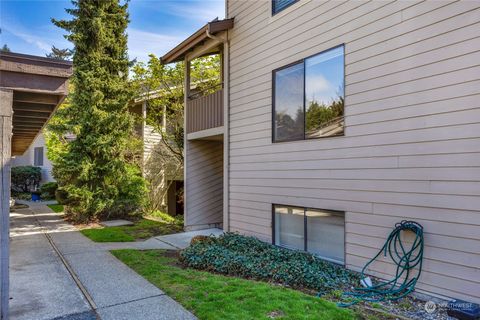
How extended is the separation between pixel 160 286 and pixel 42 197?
1741 cm

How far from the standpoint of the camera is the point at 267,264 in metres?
5.39

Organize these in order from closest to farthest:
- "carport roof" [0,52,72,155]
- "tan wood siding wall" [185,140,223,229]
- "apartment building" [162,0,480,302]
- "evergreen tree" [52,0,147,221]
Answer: "carport roof" [0,52,72,155]
"apartment building" [162,0,480,302]
"tan wood siding wall" [185,140,223,229]
"evergreen tree" [52,0,147,221]

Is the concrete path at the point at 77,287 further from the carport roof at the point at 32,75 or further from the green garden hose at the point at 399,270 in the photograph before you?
the carport roof at the point at 32,75

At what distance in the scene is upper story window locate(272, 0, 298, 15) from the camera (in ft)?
22.1

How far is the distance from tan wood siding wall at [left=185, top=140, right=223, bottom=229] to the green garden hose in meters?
Result: 6.24

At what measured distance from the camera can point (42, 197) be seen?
19.0 m

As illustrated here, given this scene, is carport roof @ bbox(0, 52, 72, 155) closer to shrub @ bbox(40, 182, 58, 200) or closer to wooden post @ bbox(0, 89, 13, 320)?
wooden post @ bbox(0, 89, 13, 320)

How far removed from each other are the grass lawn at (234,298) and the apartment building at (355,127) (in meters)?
1.56

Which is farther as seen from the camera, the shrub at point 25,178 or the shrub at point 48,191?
the shrub at point 25,178

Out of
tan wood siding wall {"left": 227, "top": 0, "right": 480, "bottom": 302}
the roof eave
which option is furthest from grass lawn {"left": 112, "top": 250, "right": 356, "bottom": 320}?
the roof eave

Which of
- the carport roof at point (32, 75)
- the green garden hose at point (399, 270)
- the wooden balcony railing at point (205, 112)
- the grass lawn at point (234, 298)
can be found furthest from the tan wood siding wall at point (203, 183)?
the carport roof at point (32, 75)

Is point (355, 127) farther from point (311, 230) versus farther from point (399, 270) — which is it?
point (399, 270)

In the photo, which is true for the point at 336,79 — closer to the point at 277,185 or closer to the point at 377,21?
the point at 377,21

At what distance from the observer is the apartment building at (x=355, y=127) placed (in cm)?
404
